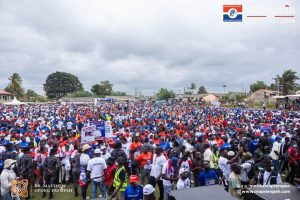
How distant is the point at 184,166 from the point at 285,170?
512 cm

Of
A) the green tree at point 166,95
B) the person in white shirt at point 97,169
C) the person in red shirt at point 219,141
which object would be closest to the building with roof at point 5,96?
the green tree at point 166,95

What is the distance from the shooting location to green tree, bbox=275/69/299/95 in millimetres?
57469

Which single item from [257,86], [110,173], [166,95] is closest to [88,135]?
[110,173]

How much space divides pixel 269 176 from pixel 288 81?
2364 inches

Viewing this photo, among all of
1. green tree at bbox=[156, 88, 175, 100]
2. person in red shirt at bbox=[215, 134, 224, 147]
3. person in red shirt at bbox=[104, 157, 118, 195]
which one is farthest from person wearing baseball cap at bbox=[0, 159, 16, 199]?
green tree at bbox=[156, 88, 175, 100]

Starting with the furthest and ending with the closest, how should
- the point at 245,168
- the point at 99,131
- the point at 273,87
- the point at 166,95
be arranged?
the point at 166,95 < the point at 273,87 < the point at 99,131 < the point at 245,168

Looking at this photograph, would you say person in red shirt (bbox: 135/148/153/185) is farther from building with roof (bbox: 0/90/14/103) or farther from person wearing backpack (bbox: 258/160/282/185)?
building with roof (bbox: 0/90/14/103)

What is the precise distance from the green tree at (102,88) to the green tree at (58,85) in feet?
42.0

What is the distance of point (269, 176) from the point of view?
5.59 metres

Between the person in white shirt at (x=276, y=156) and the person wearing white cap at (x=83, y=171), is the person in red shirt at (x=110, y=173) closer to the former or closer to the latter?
the person wearing white cap at (x=83, y=171)

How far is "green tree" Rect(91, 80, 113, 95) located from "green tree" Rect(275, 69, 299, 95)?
2244 inches

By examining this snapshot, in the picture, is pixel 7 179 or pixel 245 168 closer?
pixel 7 179

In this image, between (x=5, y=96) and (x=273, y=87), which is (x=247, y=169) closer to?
(x=5, y=96)

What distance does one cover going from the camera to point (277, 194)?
9.31 ft
